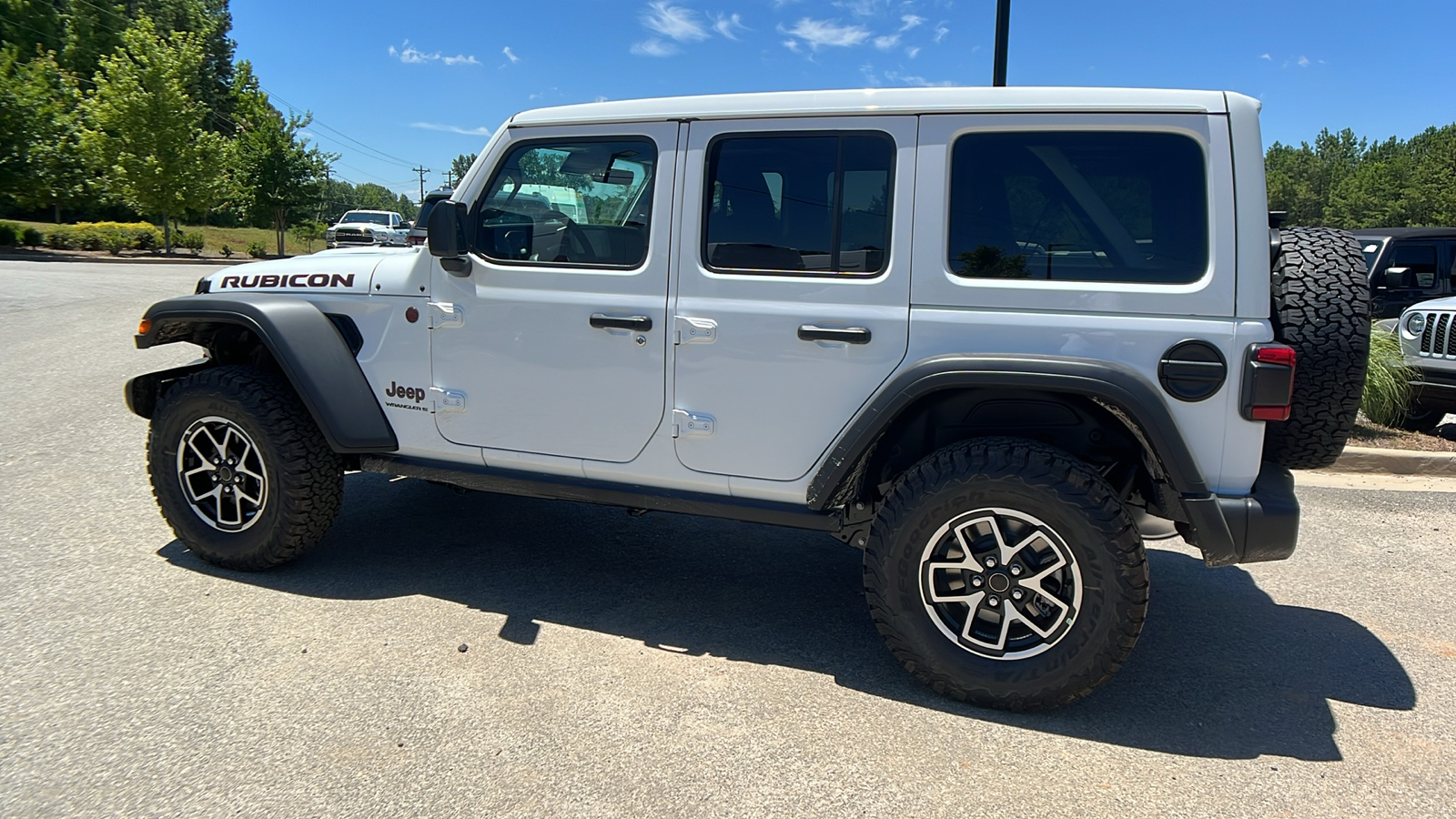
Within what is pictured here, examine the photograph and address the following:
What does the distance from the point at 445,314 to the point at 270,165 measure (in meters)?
35.7

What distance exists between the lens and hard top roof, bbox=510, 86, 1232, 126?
2912 mm

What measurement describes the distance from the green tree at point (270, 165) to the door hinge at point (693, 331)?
3514 cm

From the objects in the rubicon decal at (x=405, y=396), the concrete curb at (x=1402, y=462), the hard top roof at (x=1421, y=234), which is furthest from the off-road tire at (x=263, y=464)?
the hard top roof at (x=1421, y=234)

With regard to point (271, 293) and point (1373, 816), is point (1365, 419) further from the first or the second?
point (271, 293)

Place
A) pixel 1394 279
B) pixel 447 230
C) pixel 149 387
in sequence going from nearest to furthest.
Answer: pixel 447 230 < pixel 149 387 < pixel 1394 279

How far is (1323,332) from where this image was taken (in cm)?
289

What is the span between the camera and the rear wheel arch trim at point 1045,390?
2846mm

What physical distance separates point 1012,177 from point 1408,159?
122m

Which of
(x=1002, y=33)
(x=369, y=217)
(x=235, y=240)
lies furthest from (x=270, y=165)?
(x=1002, y=33)

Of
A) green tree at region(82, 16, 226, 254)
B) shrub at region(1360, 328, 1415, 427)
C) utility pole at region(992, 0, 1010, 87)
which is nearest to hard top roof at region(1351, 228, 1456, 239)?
shrub at region(1360, 328, 1415, 427)

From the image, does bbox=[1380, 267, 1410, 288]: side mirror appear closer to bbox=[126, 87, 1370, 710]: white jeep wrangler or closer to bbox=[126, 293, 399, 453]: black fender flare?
bbox=[126, 87, 1370, 710]: white jeep wrangler

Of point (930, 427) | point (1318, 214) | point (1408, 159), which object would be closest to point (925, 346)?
point (930, 427)

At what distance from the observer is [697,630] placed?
12.1 feet

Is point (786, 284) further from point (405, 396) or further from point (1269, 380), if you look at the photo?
point (405, 396)
